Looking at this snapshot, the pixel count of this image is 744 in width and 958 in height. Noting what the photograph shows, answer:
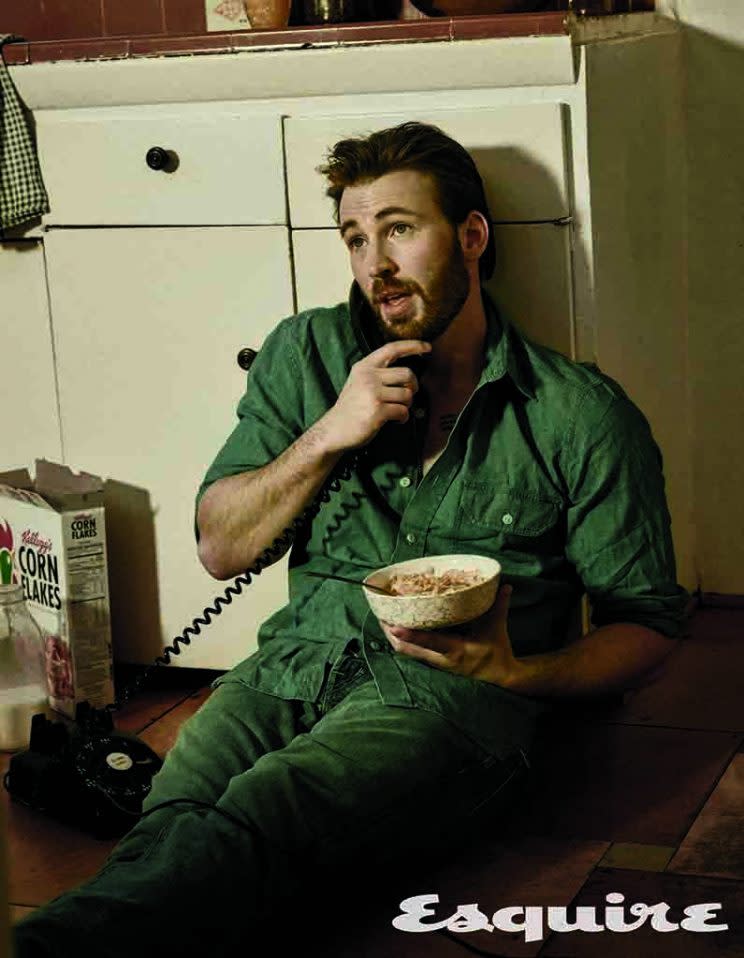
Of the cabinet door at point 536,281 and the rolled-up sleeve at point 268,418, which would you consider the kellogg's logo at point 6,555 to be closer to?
the rolled-up sleeve at point 268,418

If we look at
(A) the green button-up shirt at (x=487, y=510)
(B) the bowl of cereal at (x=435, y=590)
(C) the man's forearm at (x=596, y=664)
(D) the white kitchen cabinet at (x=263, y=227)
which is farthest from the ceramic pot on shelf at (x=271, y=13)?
(C) the man's forearm at (x=596, y=664)

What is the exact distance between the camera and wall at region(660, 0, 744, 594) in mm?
2625

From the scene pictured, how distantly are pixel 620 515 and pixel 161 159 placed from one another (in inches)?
36.5

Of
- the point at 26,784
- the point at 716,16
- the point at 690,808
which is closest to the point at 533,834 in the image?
the point at 690,808

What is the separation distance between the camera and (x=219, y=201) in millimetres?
2436

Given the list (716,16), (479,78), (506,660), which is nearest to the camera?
(506,660)

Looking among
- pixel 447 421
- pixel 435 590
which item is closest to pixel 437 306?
pixel 447 421

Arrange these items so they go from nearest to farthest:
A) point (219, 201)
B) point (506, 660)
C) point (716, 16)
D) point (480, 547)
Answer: point (506, 660) → point (480, 547) → point (219, 201) → point (716, 16)

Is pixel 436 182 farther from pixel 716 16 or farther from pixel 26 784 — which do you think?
pixel 26 784

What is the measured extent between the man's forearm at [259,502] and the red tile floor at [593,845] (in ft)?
1.40

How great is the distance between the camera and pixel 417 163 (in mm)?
2051

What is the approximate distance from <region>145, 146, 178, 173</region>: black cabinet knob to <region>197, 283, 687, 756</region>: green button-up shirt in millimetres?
432

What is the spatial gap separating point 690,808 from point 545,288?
2.44ft

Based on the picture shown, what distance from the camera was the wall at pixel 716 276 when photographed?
2.62 metres
